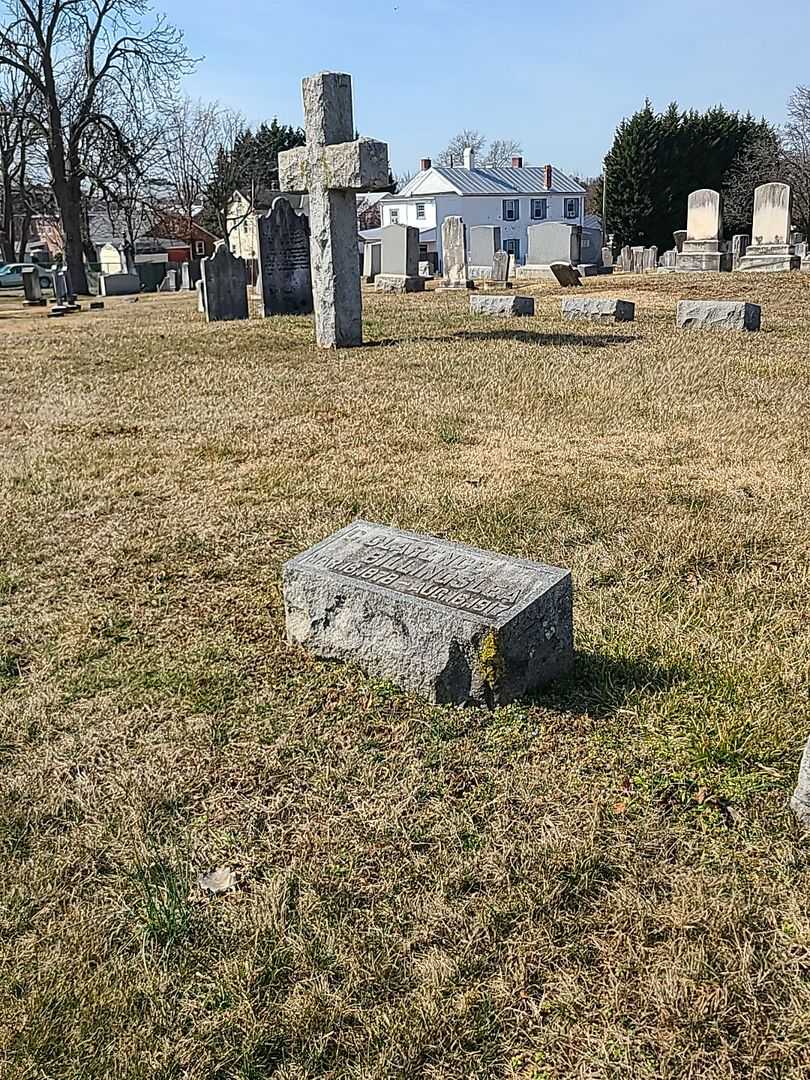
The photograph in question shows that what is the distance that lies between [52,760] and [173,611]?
1.12m

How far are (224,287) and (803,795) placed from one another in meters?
13.5

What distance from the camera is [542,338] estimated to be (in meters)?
11.1

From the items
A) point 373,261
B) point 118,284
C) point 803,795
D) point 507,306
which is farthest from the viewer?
point 118,284

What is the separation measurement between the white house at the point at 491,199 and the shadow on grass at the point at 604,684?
57.3 m

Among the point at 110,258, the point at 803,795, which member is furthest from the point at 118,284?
the point at 803,795

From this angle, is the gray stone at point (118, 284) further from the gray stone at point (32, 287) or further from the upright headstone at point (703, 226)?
the upright headstone at point (703, 226)

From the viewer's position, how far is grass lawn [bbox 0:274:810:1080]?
1915mm

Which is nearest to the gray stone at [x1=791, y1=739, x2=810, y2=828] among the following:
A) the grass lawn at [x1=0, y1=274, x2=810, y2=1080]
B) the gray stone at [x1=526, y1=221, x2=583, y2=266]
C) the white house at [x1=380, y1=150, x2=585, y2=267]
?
the grass lawn at [x1=0, y1=274, x2=810, y2=1080]

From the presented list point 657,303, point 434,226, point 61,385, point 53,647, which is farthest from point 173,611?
point 434,226

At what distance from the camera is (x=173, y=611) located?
3.90m

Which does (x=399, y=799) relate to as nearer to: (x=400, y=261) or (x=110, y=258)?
(x=400, y=261)

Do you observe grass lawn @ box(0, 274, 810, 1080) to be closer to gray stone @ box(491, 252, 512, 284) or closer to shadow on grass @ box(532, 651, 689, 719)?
shadow on grass @ box(532, 651, 689, 719)

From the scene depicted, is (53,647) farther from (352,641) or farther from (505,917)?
(505,917)

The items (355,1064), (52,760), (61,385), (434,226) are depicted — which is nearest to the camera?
(355,1064)
